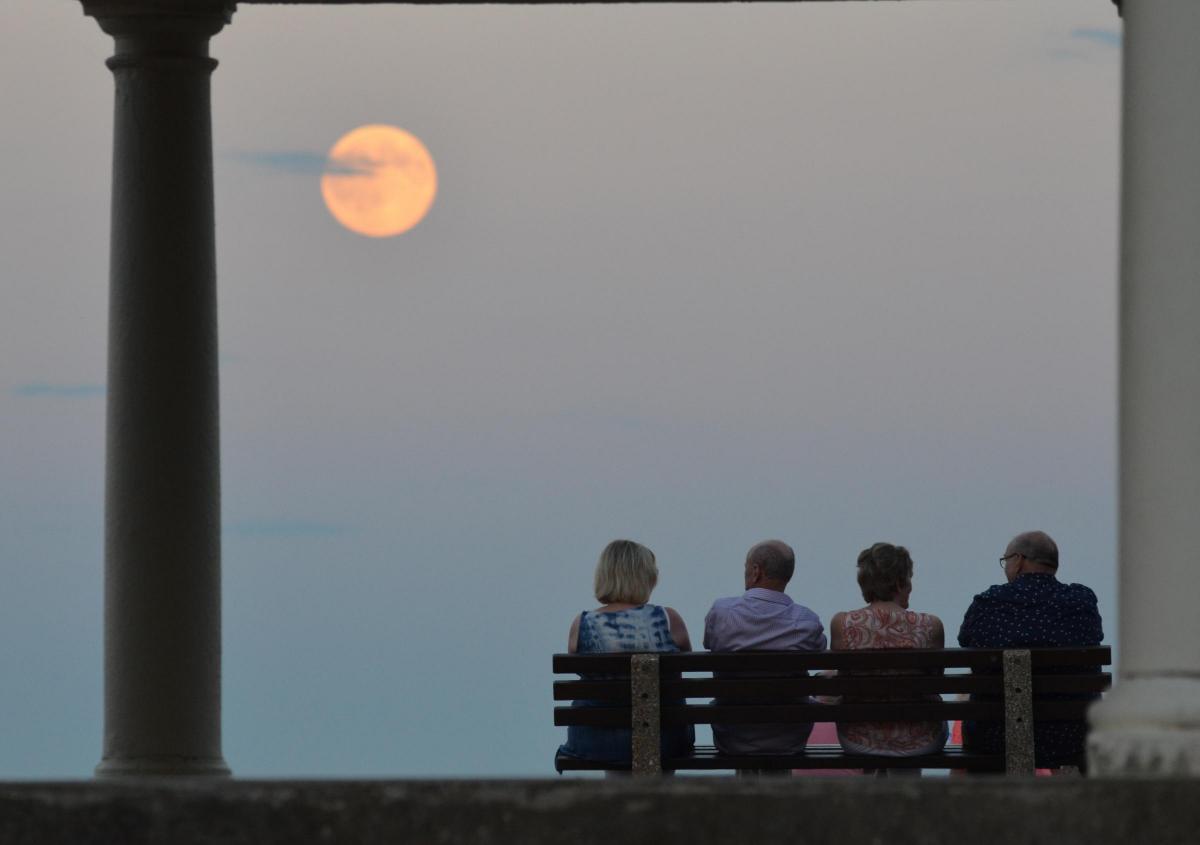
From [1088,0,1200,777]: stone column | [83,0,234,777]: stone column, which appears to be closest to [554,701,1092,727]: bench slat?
[83,0,234,777]: stone column

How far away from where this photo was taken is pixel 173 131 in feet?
68.5

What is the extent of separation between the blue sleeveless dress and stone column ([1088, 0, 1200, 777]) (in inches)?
276

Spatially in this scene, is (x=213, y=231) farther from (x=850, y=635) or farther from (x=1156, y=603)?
(x=1156, y=603)

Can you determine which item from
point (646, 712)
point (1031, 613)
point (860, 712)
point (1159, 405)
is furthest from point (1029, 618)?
point (1159, 405)

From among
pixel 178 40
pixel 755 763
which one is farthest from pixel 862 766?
pixel 178 40

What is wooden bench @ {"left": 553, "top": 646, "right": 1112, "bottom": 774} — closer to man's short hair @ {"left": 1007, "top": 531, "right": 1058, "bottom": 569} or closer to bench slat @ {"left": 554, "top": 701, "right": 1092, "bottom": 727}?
bench slat @ {"left": 554, "top": 701, "right": 1092, "bottom": 727}

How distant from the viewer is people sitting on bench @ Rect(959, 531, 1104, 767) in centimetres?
1923

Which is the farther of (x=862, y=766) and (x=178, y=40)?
(x=178, y=40)

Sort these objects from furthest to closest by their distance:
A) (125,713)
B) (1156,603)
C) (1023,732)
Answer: (125,713), (1023,732), (1156,603)

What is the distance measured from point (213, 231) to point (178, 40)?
1870mm

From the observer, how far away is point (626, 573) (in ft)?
64.2

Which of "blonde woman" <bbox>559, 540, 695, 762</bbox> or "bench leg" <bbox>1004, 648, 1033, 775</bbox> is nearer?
"bench leg" <bbox>1004, 648, 1033, 775</bbox>

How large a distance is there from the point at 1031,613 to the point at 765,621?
2350 mm

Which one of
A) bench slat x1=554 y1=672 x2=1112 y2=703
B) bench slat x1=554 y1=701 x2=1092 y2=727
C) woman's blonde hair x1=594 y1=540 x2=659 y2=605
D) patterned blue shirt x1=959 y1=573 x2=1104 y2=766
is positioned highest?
woman's blonde hair x1=594 y1=540 x2=659 y2=605
